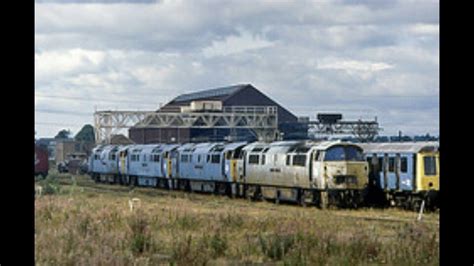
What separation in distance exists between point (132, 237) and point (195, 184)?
103 ft

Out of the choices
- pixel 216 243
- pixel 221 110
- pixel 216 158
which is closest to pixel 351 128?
pixel 221 110

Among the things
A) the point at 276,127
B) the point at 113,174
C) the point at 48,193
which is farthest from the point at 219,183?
the point at 276,127

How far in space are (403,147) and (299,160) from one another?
455 centimetres

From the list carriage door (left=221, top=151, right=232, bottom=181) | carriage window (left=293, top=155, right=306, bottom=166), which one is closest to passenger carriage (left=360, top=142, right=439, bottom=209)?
carriage window (left=293, top=155, right=306, bottom=166)

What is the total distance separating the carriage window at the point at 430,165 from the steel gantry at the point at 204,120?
49283mm

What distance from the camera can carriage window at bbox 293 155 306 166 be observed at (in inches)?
1372

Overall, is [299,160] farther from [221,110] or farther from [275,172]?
[221,110]

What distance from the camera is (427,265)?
14.7m

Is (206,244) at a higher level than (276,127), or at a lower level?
lower

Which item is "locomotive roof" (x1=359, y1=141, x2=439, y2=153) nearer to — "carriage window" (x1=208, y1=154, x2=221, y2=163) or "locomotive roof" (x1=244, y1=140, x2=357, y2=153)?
"locomotive roof" (x1=244, y1=140, x2=357, y2=153)

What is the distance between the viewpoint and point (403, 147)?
33094 mm

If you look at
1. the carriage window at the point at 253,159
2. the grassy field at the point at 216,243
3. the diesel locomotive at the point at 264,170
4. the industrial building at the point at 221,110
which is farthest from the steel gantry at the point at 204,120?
the grassy field at the point at 216,243

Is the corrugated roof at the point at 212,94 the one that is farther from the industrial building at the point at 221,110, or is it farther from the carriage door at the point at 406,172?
the carriage door at the point at 406,172
